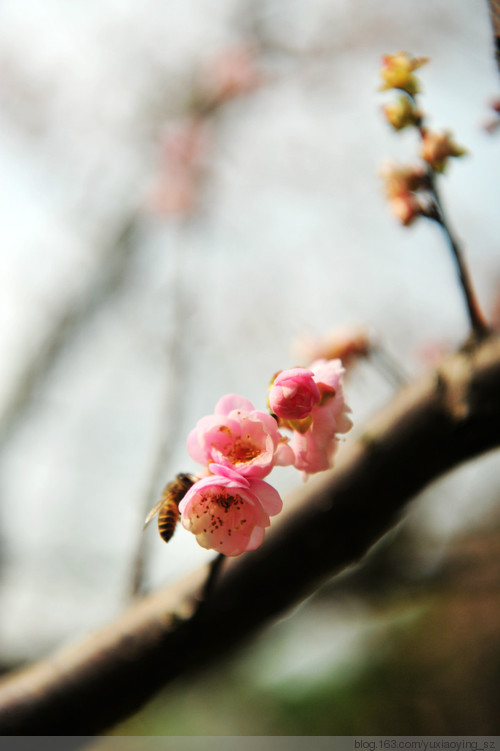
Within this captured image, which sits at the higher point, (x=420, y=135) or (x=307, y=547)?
(x=420, y=135)

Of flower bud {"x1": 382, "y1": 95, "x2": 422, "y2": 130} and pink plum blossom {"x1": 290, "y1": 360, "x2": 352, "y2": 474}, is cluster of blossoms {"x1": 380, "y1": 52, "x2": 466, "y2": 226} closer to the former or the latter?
flower bud {"x1": 382, "y1": 95, "x2": 422, "y2": 130}

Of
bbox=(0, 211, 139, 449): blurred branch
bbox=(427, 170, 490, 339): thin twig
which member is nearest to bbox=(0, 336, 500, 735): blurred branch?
bbox=(427, 170, 490, 339): thin twig

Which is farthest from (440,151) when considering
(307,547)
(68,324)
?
(68,324)

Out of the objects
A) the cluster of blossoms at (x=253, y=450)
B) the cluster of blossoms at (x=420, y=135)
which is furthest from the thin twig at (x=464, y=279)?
the cluster of blossoms at (x=253, y=450)

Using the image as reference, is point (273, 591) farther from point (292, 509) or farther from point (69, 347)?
point (69, 347)

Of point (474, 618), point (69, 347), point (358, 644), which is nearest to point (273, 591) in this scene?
point (69, 347)

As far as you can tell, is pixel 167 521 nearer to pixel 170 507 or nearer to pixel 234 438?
pixel 170 507

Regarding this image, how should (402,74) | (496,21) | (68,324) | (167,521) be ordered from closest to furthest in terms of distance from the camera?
1. (167,521)
2. (496,21)
3. (402,74)
4. (68,324)
